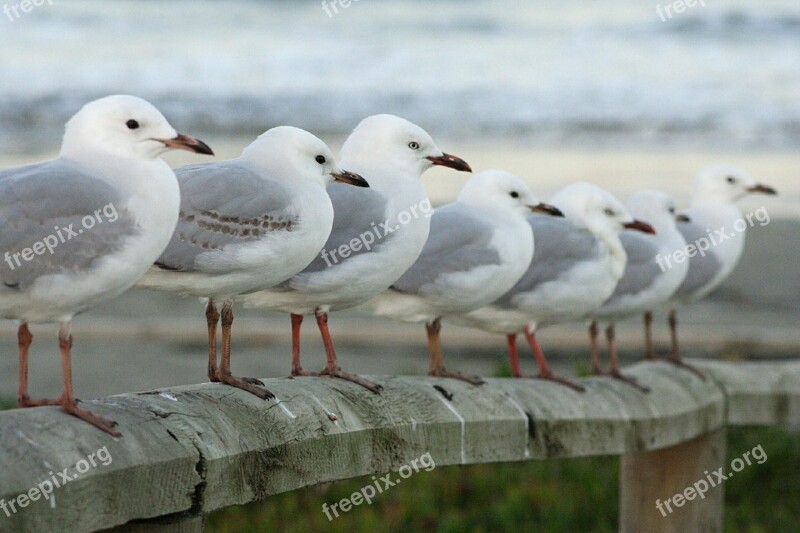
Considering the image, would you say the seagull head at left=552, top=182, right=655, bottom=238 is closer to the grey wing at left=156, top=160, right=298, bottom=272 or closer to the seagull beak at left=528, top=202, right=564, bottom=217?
the seagull beak at left=528, top=202, right=564, bottom=217

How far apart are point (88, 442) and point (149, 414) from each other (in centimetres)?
25

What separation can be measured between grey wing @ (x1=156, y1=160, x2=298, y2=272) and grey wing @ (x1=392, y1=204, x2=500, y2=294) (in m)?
1.15

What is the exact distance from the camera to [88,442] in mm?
2494

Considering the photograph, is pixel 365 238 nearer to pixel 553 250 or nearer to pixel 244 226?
pixel 244 226

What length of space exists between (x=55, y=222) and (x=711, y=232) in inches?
189

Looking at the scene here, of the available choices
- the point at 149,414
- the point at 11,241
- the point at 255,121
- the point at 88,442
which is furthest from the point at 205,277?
the point at 255,121

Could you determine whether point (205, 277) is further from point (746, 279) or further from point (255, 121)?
point (255, 121)

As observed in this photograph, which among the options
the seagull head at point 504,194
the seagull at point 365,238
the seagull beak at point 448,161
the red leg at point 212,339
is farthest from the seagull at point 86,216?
the seagull head at point 504,194

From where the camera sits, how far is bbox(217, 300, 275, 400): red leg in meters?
3.16

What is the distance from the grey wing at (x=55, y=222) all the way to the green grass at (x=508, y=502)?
2602 mm

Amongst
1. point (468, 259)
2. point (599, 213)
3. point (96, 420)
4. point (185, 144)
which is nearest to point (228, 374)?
point (185, 144)

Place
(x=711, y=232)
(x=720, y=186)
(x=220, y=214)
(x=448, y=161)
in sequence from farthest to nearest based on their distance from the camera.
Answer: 1. (x=720, y=186)
2. (x=711, y=232)
3. (x=448, y=161)
4. (x=220, y=214)

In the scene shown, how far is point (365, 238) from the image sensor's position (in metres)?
4.24

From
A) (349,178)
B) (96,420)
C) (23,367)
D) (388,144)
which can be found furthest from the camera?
(388,144)
